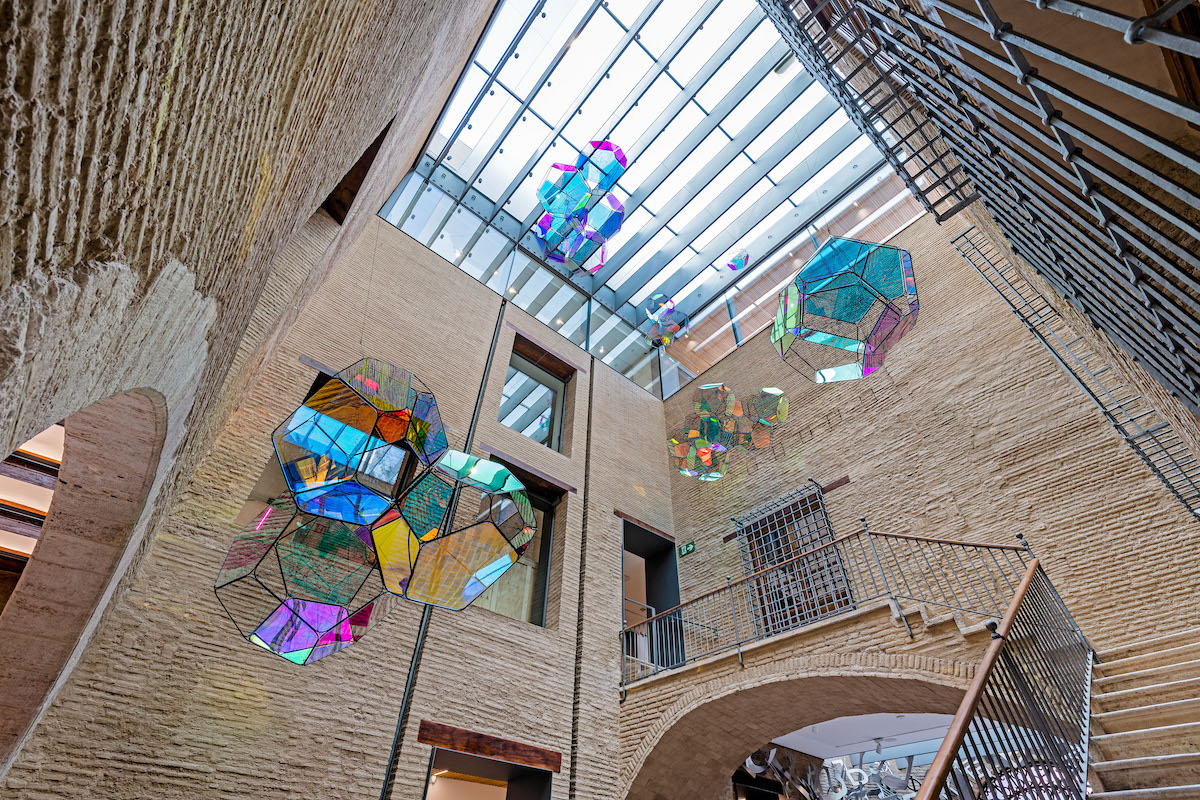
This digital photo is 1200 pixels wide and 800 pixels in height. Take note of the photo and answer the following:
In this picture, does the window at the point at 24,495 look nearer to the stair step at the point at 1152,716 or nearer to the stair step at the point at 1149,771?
the stair step at the point at 1149,771

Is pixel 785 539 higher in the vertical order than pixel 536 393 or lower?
lower

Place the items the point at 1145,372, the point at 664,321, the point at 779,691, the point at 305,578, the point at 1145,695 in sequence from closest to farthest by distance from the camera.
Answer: the point at 1145,372 → the point at 1145,695 → the point at 305,578 → the point at 779,691 → the point at 664,321

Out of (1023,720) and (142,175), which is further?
(1023,720)

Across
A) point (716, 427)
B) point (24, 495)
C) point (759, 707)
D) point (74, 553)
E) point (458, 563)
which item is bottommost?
point (74, 553)

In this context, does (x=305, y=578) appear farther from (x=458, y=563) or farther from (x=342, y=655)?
(x=342, y=655)

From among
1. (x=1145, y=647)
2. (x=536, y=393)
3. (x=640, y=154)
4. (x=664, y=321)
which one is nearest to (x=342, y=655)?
(x=536, y=393)

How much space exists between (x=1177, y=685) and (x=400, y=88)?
23.5ft

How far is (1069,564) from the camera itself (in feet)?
23.3

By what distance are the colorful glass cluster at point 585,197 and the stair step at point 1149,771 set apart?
8164 mm

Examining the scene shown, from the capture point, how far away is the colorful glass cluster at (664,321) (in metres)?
12.8

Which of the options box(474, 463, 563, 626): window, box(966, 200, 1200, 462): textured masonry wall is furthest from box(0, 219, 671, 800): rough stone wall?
box(966, 200, 1200, 462): textured masonry wall

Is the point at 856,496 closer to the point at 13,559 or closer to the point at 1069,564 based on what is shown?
the point at 1069,564

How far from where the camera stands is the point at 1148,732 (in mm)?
3959

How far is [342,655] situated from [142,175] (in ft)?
21.1
